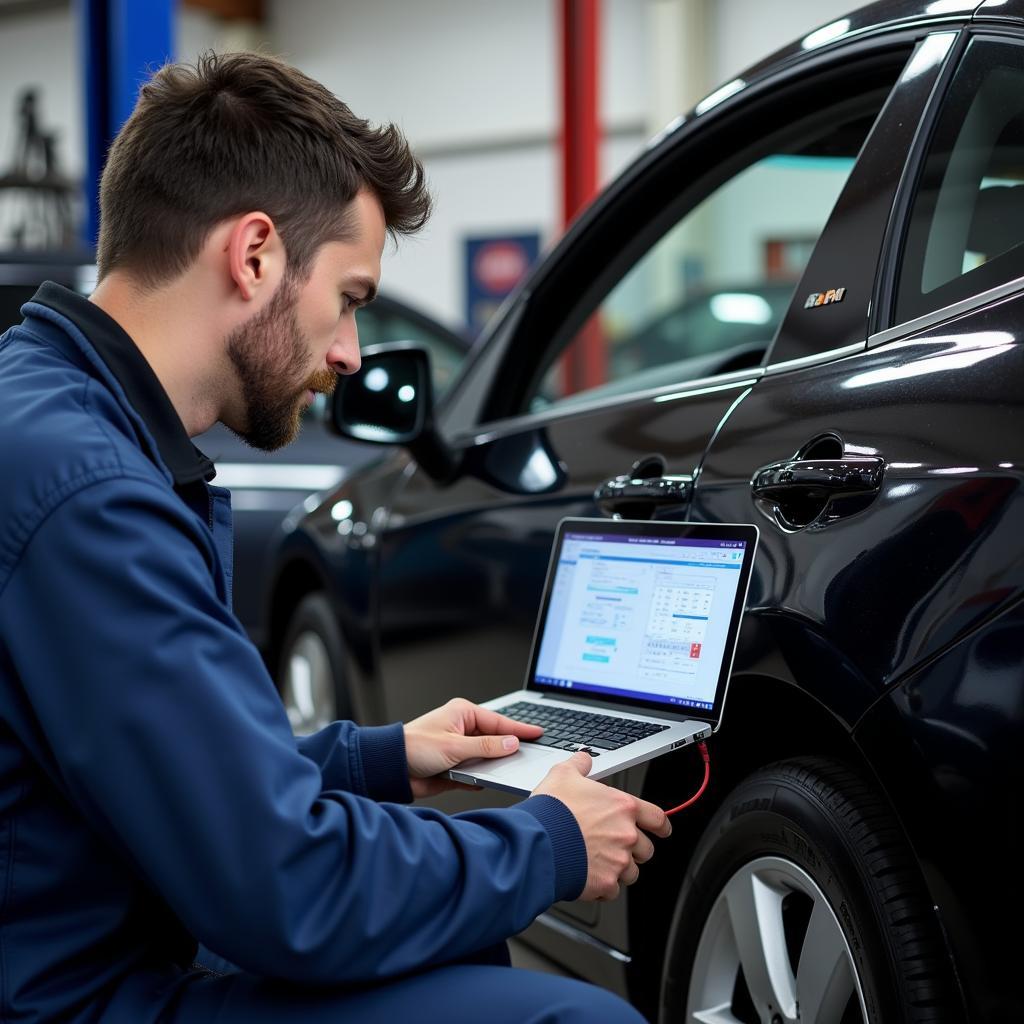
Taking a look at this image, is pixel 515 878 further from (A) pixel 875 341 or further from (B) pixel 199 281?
(A) pixel 875 341

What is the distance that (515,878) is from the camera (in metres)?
1.25

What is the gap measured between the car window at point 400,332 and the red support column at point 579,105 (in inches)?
109

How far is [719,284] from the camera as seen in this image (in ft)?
35.1

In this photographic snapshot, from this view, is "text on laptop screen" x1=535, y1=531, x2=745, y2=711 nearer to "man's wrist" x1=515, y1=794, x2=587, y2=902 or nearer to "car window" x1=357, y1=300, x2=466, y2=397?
"man's wrist" x1=515, y1=794, x2=587, y2=902

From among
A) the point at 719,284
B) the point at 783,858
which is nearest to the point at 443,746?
the point at 783,858

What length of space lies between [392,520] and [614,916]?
106cm

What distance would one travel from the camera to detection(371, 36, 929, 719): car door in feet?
6.32

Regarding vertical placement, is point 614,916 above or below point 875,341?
below

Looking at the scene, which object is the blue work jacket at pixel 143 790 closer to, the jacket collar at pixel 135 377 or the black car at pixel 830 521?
the jacket collar at pixel 135 377

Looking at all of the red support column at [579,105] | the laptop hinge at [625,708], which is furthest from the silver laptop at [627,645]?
the red support column at [579,105]

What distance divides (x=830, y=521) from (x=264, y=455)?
3.67m

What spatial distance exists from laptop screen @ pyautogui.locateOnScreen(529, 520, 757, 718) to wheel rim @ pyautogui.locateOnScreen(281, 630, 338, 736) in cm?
141

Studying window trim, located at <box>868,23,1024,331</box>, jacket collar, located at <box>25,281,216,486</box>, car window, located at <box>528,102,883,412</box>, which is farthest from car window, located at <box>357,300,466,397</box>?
jacket collar, located at <box>25,281,216,486</box>

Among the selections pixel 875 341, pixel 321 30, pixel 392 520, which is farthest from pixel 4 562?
pixel 321 30
